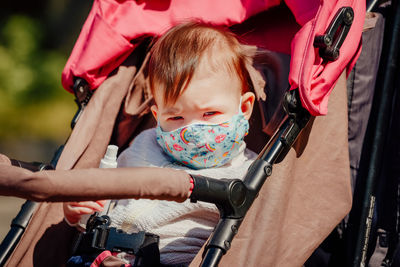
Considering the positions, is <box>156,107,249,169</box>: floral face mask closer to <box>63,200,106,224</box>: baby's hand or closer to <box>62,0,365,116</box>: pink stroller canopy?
<box>63,200,106,224</box>: baby's hand

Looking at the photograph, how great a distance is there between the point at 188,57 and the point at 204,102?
0.56 feet

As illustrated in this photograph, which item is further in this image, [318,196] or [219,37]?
[219,37]

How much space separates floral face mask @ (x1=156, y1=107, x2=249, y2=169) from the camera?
6.23 feet

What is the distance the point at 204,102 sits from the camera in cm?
191

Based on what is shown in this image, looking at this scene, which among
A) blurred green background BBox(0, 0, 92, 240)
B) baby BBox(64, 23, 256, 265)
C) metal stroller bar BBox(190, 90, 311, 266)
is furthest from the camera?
blurred green background BBox(0, 0, 92, 240)

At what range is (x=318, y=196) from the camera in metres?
1.80

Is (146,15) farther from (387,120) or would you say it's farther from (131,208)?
(387,120)

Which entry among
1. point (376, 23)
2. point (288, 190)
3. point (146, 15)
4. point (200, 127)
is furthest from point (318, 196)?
point (146, 15)

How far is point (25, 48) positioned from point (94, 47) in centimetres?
406

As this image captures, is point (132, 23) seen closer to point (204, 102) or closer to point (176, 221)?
point (204, 102)

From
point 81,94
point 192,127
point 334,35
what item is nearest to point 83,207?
point 192,127

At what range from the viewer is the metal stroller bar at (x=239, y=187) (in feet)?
4.93

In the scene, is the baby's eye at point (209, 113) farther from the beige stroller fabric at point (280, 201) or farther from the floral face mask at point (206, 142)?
the beige stroller fabric at point (280, 201)

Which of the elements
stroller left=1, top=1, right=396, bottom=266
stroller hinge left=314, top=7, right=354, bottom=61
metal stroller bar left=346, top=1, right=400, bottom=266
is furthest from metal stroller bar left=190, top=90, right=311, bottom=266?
metal stroller bar left=346, top=1, right=400, bottom=266
